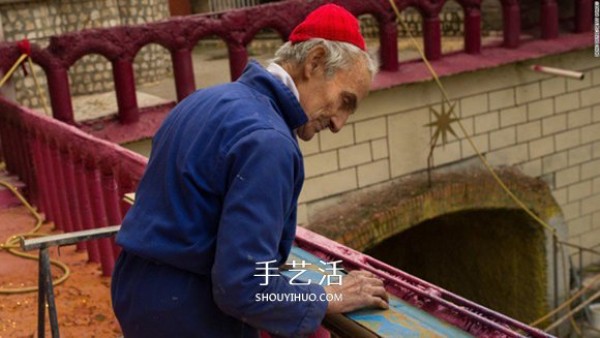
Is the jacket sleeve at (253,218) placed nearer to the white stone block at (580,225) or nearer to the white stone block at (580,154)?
the white stone block at (580,154)

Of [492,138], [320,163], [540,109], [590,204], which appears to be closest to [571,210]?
[590,204]

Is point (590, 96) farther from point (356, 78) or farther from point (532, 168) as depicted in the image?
point (356, 78)

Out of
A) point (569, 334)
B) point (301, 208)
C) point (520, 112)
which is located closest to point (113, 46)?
point (301, 208)

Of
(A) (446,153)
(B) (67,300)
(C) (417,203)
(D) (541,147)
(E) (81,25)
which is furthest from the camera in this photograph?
(E) (81,25)

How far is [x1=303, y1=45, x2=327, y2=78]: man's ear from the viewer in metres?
1.92

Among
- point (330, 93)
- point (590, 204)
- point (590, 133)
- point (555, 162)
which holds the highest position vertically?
point (330, 93)

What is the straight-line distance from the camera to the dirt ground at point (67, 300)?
12.2 feet

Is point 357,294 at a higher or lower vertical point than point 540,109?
higher

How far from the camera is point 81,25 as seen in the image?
997 cm

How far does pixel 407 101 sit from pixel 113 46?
2808 mm

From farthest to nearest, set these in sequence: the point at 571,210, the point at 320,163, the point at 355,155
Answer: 1. the point at 571,210
2. the point at 355,155
3. the point at 320,163

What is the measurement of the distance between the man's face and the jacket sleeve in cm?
22

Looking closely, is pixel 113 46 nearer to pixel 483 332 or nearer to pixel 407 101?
pixel 407 101

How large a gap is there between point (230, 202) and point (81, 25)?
881cm
